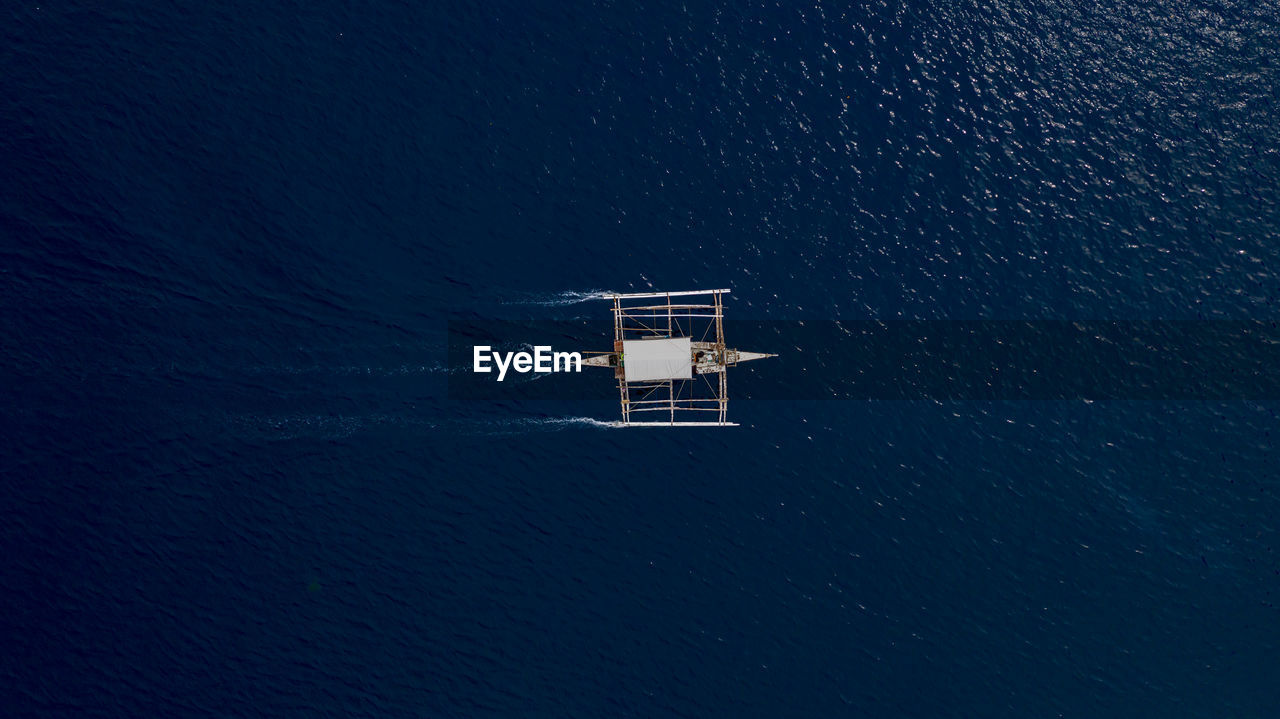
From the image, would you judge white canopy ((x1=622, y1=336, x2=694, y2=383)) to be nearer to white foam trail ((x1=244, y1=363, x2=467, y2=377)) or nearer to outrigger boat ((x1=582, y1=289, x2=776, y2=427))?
outrigger boat ((x1=582, y1=289, x2=776, y2=427))

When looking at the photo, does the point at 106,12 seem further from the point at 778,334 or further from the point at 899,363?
the point at 899,363

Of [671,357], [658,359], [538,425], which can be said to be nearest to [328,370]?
[538,425]

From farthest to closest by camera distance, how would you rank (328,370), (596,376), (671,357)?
(596,376)
(328,370)
(671,357)

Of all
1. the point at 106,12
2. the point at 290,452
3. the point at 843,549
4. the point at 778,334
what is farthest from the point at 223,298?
the point at 843,549

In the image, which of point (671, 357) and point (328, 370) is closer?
point (671, 357)

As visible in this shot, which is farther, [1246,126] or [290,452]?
[1246,126]

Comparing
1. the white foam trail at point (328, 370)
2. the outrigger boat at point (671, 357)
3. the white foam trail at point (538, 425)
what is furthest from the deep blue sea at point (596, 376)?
the outrigger boat at point (671, 357)

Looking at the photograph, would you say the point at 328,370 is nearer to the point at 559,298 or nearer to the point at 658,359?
the point at 559,298
